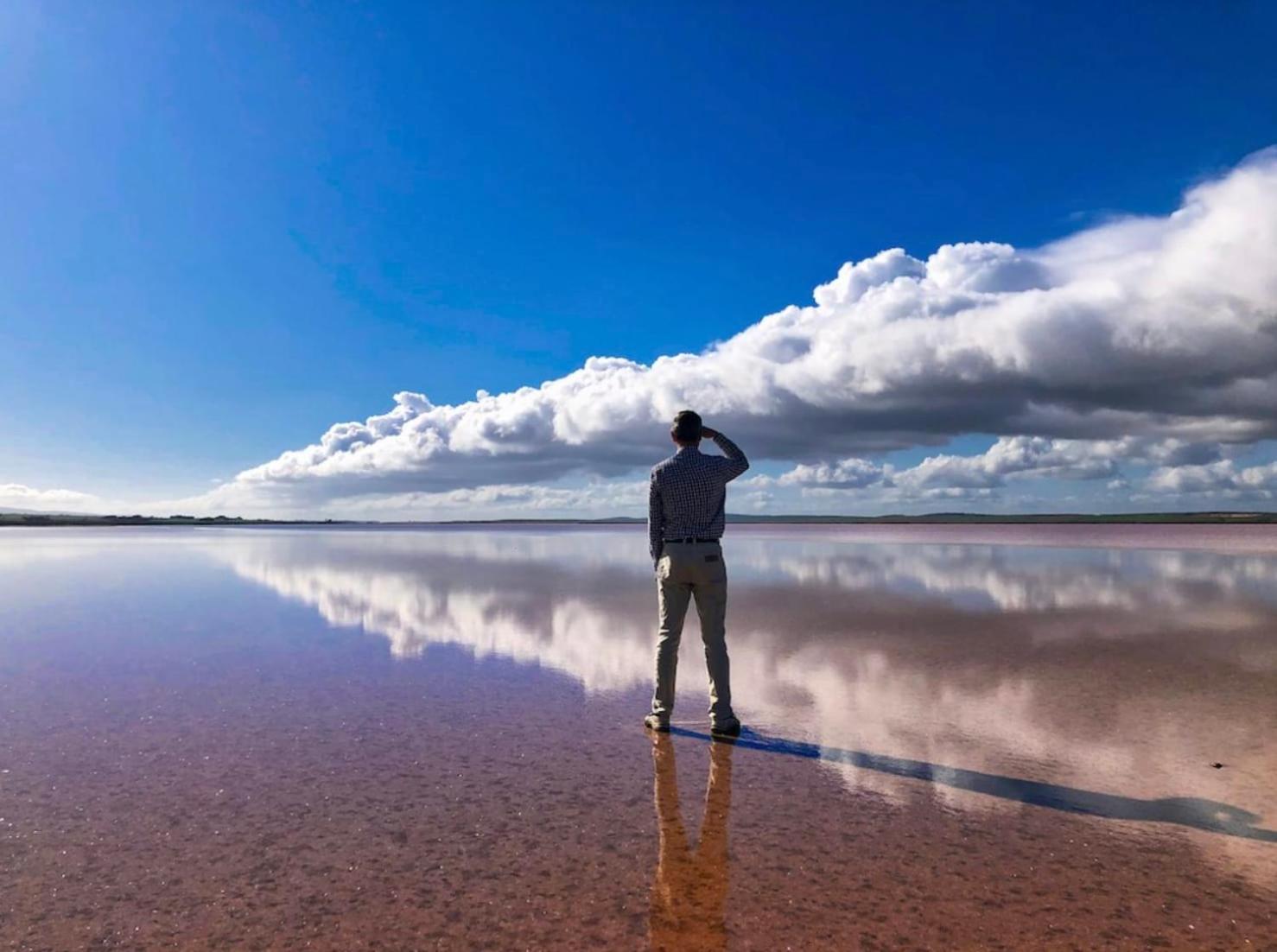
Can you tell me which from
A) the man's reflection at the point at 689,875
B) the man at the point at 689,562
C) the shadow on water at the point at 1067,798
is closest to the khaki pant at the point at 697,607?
the man at the point at 689,562

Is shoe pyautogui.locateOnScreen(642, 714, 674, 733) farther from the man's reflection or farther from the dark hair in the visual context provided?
the dark hair

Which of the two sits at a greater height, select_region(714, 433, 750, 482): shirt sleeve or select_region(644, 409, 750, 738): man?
select_region(714, 433, 750, 482): shirt sleeve

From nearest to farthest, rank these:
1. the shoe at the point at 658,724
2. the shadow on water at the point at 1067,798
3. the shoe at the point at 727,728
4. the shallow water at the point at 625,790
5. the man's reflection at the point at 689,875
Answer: the man's reflection at the point at 689,875 → the shallow water at the point at 625,790 → the shadow on water at the point at 1067,798 → the shoe at the point at 727,728 → the shoe at the point at 658,724

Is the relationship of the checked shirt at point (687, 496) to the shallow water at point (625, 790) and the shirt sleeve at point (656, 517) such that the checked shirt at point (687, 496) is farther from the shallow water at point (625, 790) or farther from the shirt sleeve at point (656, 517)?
the shallow water at point (625, 790)

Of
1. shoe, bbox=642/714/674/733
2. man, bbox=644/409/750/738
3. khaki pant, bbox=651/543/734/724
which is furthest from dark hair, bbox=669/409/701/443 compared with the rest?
shoe, bbox=642/714/674/733

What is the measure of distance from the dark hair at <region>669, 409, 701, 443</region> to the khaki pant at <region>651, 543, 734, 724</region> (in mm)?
1064

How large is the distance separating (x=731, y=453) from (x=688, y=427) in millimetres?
537

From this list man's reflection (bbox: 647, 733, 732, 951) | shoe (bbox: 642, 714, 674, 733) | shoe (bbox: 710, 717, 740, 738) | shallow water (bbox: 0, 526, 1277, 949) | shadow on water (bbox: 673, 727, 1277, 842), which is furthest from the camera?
shoe (bbox: 642, 714, 674, 733)

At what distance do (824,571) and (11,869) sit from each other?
84.6 ft

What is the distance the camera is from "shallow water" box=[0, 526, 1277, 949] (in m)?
4.09

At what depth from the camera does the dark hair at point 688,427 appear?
781 cm

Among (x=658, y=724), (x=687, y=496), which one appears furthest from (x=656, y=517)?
(x=658, y=724)

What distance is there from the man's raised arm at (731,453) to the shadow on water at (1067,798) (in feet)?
8.77

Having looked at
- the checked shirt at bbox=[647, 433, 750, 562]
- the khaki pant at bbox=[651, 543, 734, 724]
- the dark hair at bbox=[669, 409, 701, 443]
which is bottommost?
the khaki pant at bbox=[651, 543, 734, 724]
